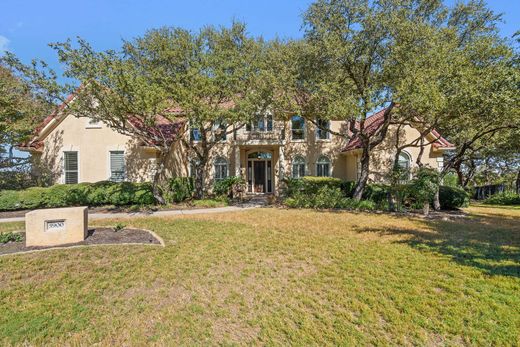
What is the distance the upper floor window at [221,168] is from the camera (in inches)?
745

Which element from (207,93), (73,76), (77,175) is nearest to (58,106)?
(73,76)

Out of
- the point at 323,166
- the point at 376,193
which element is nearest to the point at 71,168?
the point at 323,166

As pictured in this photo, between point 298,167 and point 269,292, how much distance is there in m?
15.3

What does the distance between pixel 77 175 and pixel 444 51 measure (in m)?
19.8

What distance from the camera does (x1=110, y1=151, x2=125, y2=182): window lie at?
52.2ft

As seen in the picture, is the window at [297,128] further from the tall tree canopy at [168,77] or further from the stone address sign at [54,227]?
the stone address sign at [54,227]

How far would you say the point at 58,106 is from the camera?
11.7 m

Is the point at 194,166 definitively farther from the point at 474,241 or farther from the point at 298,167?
the point at 474,241

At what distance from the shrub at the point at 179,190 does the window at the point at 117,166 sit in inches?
140

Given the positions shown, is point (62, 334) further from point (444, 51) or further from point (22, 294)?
point (444, 51)

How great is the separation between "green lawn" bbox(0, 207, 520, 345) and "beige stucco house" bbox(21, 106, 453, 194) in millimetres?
10016

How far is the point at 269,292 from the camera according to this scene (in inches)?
176

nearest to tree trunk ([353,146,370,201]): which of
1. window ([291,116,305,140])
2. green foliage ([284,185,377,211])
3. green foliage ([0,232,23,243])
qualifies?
green foliage ([284,185,377,211])

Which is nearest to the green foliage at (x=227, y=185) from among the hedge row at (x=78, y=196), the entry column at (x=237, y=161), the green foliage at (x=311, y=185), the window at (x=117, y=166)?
the entry column at (x=237, y=161)
